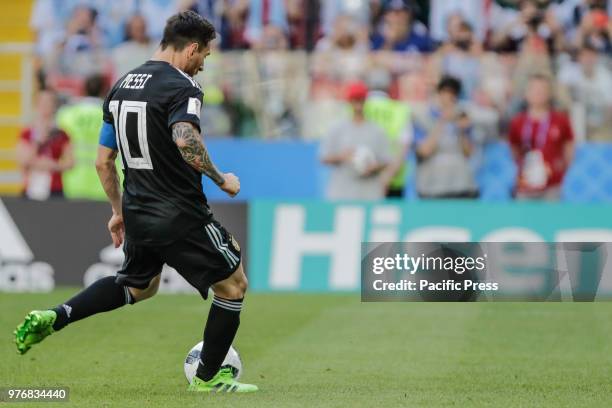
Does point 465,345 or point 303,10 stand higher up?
point 303,10

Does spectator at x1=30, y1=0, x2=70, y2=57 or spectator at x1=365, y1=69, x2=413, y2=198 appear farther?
spectator at x1=30, y1=0, x2=70, y2=57

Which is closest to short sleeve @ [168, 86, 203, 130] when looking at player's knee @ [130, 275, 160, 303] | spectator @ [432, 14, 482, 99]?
player's knee @ [130, 275, 160, 303]

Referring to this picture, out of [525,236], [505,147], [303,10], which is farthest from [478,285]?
[303,10]

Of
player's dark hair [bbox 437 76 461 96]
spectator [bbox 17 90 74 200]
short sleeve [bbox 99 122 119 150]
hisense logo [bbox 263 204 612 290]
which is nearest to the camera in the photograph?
short sleeve [bbox 99 122 119 150]

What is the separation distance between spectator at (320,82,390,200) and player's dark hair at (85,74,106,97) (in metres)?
3.44

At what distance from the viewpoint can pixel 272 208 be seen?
623 inches

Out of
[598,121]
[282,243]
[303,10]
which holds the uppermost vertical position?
[303,10]

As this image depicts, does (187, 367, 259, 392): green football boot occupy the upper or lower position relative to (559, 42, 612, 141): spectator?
lower

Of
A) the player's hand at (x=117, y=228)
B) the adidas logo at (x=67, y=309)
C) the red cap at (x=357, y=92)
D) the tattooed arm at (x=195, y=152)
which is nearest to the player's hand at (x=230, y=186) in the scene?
the tattooed arm at (x=195, y=152)

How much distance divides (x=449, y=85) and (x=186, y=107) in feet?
29.5

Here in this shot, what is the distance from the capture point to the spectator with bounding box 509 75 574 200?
1616 cm

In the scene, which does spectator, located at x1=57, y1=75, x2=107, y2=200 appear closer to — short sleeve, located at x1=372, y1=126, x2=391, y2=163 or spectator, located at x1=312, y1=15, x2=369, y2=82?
spectator, located at x1=312, y1=15, x2=369, y2=82

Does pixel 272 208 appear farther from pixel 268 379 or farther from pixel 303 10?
pixel 268 379

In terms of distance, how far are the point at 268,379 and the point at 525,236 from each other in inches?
304
